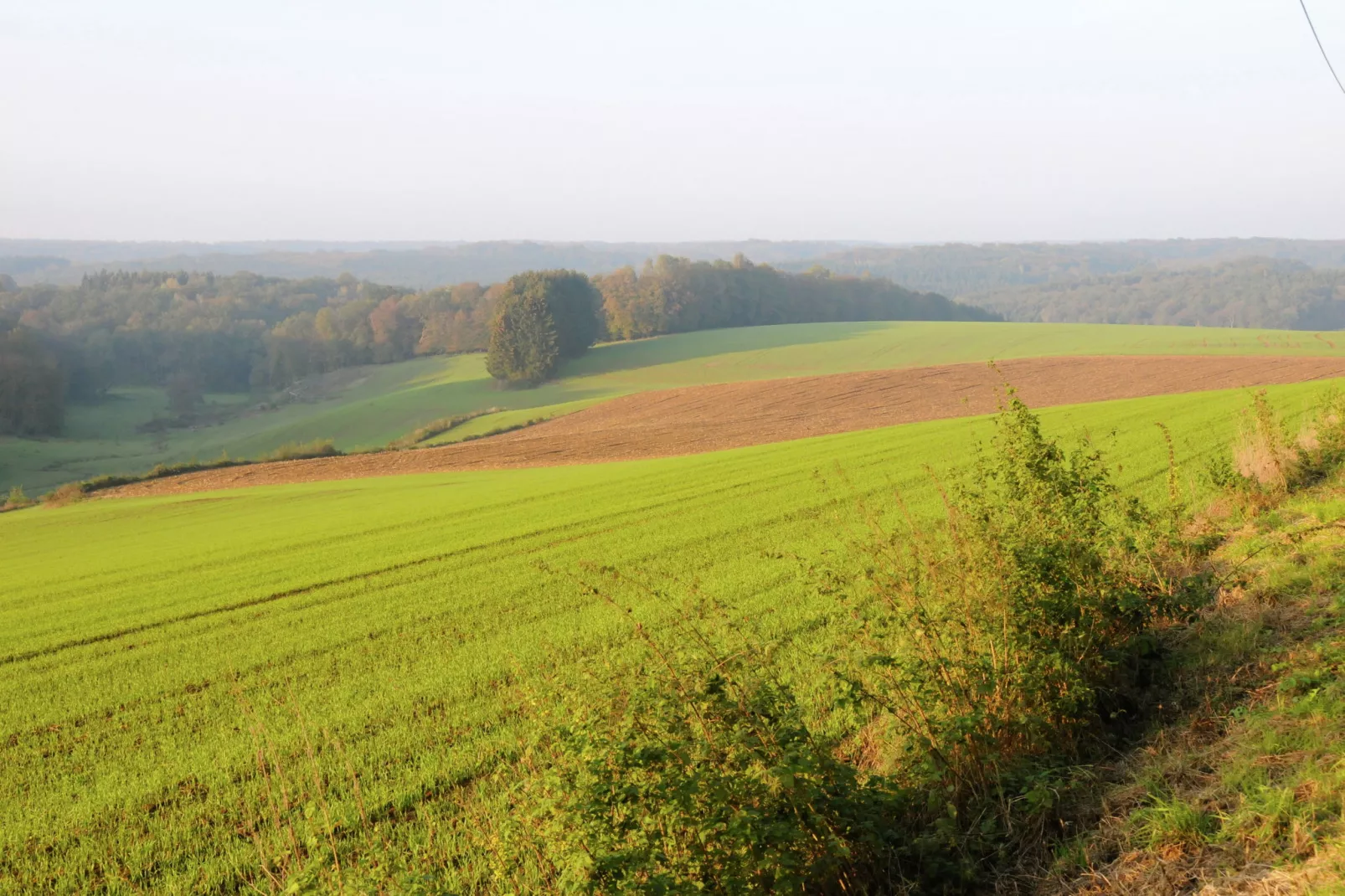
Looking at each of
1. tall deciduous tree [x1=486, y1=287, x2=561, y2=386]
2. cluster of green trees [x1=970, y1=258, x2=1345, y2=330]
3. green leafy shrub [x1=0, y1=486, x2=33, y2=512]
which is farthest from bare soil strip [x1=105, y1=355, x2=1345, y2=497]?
cluster of green trees [x1=970, y1=258, x2=1345, y2=330]

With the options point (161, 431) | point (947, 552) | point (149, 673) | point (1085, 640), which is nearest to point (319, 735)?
point (149, 673)

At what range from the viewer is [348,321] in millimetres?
111250

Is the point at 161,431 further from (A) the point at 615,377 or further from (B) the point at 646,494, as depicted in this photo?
(B) the point at 646,494

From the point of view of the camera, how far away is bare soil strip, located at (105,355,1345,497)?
40.8 meters

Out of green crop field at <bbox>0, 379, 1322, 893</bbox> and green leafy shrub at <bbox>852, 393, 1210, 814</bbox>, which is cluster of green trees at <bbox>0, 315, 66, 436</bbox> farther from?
green leafy shrub at <bbox>852, 393, 1210, 814</bbox>

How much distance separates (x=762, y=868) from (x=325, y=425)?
243ft

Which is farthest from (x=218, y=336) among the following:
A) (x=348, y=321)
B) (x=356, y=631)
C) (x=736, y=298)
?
(x=356, y=631)

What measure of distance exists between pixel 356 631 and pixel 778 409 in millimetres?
38737

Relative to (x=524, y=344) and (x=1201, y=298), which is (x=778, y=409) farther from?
(x=1201, y=298)

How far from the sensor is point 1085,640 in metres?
7.26

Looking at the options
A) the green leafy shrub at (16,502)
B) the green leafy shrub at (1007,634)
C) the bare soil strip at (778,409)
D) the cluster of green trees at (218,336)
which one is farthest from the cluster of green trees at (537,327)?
the green leafy shrub at (1007,634)

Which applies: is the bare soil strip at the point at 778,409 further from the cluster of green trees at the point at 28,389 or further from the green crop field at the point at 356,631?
the cluster of green trees at the point at 28,389

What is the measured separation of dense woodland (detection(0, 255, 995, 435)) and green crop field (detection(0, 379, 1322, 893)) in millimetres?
63371

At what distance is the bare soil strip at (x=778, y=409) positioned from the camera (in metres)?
40.8
